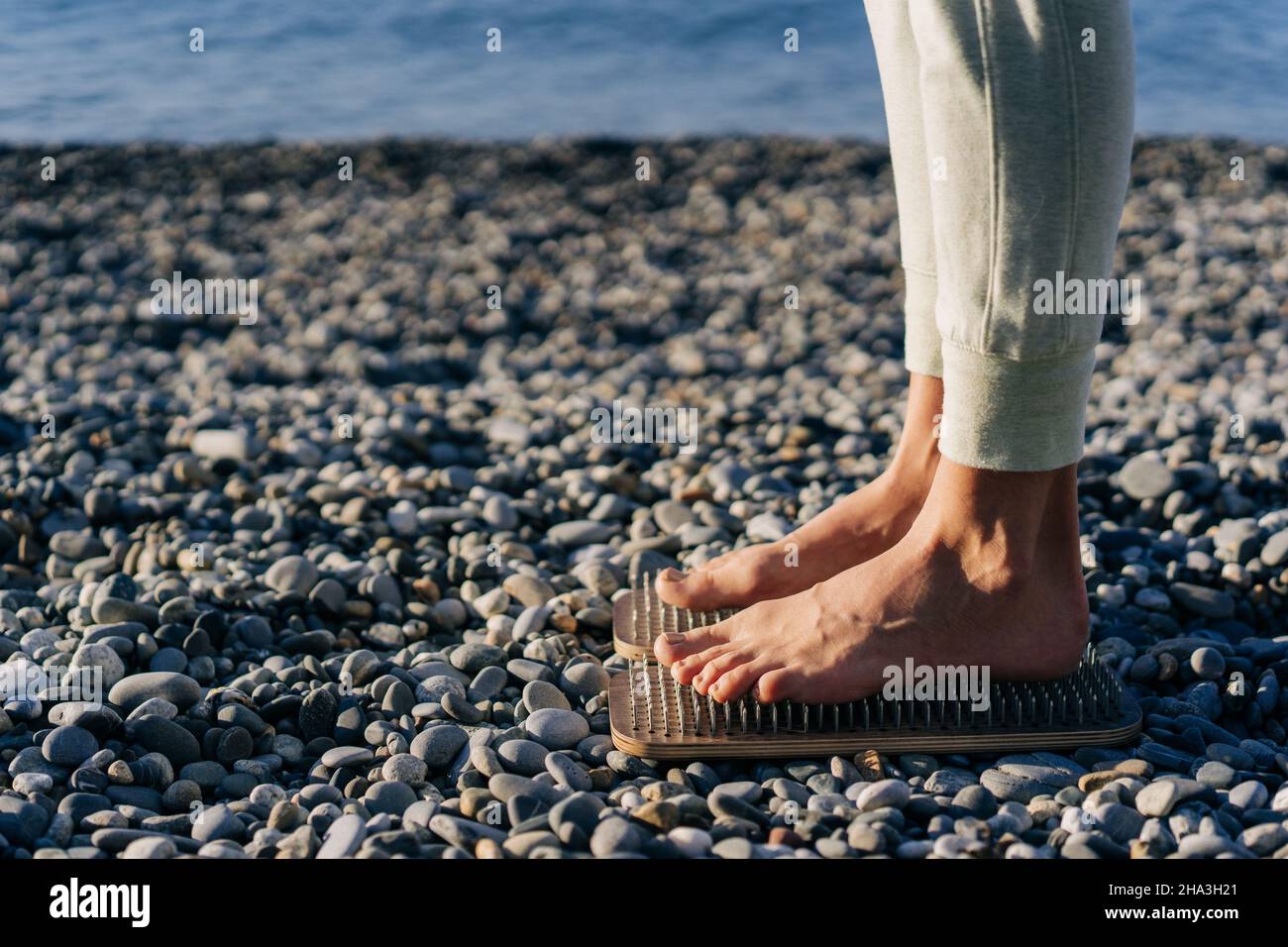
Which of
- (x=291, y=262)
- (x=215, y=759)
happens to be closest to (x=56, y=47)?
(x=291, y=262)

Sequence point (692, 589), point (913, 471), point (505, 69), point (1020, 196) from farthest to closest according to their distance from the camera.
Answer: point (505, 69) < point (692, 589) < point (913, 471) < point (1020, 196)

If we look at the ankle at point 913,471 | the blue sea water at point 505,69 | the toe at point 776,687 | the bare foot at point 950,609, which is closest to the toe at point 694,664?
the bare foot at point 950,609

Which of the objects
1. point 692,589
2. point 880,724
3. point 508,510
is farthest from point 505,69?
point 880,724

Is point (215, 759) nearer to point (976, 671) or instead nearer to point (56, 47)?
point (976, 671)

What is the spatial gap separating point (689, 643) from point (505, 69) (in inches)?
393

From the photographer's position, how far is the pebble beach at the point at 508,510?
170 centimetres

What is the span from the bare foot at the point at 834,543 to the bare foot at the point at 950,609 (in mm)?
291

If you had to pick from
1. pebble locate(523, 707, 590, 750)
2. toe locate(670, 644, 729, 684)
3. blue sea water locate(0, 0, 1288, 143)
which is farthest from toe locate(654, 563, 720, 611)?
blue sea water locate(0, 0, 1288, 143)

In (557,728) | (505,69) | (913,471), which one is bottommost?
(557,728)

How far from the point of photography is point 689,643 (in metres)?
2.08

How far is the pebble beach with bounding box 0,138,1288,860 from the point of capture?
1703mm

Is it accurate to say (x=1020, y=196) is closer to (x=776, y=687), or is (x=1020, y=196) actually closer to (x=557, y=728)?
(x=776, y=687)

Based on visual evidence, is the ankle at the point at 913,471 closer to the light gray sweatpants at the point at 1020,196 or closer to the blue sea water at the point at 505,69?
the light gray sweatpants at the point at 1020,196

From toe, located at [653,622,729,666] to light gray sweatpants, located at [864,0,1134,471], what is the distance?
0.52 meters
